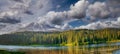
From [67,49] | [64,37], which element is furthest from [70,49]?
[64,37]

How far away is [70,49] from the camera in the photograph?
461cm

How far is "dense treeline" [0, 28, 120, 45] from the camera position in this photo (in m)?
4.50

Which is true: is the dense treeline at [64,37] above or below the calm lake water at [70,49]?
above

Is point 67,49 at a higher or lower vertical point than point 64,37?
lower

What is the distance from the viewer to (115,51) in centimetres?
465

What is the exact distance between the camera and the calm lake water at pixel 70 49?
4.47 metres

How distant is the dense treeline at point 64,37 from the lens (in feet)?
14.8

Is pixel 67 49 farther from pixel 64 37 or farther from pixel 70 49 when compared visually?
pixel 64 37

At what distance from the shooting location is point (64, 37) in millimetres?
4602

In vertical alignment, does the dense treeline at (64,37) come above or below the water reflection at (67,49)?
above

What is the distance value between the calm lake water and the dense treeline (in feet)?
0.22

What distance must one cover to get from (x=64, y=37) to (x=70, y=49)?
0.21 m

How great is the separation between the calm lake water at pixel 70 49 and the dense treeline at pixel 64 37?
7cm

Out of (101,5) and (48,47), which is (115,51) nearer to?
(101,5)
